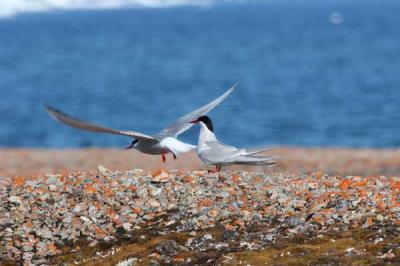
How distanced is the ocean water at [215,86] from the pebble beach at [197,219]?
7.25m

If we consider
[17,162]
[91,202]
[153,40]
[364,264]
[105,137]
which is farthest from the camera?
[153,40]

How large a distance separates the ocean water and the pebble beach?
7.25m

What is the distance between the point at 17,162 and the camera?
30.0m

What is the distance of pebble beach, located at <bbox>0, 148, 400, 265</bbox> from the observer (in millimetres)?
11773

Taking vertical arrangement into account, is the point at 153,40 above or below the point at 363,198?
above

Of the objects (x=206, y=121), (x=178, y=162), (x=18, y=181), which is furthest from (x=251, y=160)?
(x=178, y=162)

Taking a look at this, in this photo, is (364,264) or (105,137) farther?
(105,137)

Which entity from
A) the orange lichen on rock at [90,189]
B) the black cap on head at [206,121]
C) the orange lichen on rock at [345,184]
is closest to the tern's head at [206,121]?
the black cap on head at [206,121]

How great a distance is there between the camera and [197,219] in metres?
12.9

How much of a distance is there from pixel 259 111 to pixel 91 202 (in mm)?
47058

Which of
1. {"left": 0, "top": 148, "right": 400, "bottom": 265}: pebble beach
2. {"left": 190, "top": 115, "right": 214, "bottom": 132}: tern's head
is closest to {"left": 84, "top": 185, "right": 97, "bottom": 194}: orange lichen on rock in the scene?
{"left": 0, "top": 148, "right": 400, "bottom": 265}: pebble beach

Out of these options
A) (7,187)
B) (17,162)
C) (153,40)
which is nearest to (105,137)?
(17,162)

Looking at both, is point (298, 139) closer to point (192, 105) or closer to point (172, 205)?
point (192, 105)

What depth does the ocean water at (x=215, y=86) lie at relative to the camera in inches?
1972
